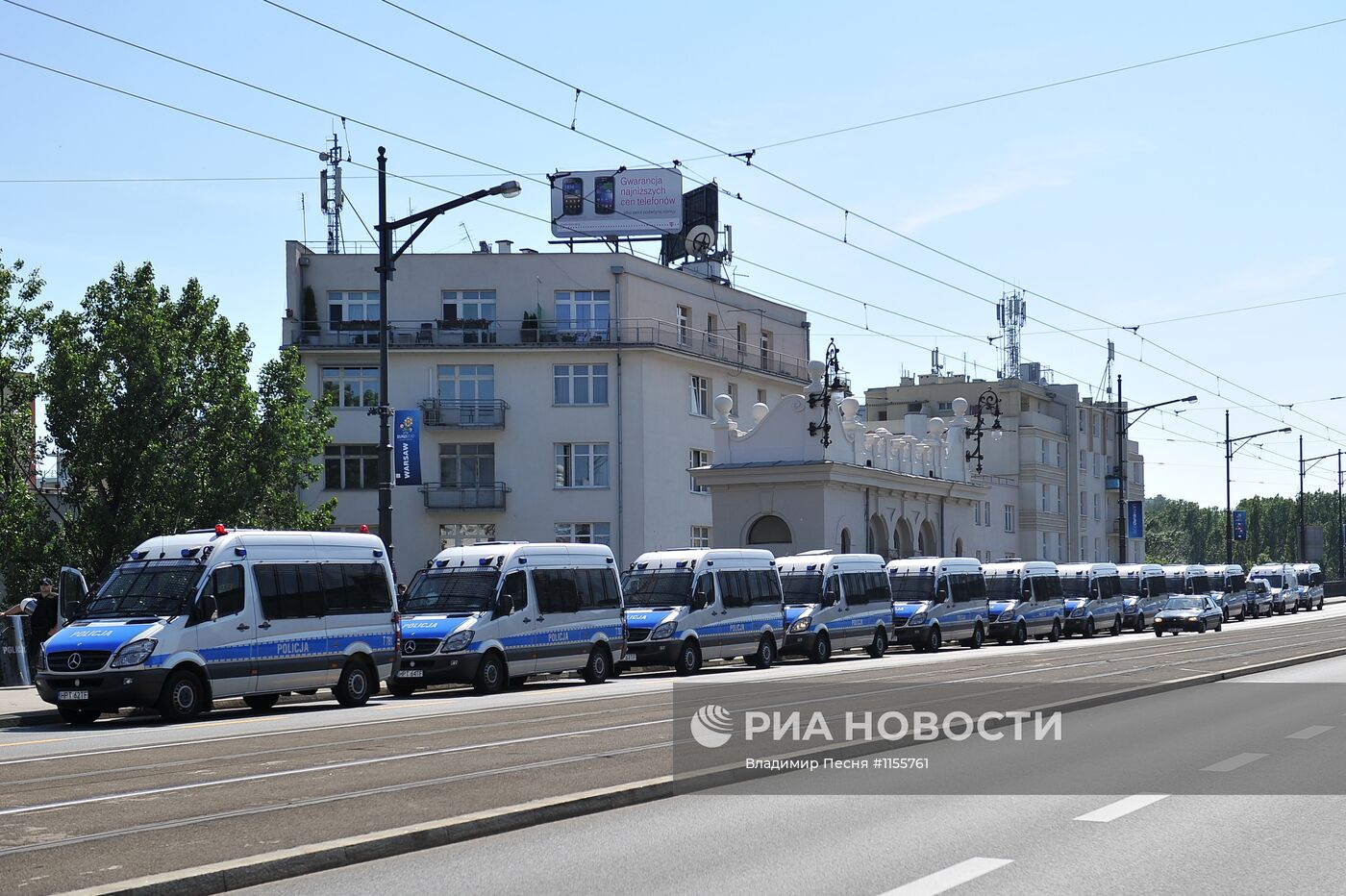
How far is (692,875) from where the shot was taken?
807cm

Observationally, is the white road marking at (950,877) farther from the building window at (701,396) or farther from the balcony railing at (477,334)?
the building window at (701,396)

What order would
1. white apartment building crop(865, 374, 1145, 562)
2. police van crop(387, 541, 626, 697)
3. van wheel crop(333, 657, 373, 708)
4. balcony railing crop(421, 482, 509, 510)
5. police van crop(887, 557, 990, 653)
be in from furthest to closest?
white apartment building crop(865, 374, 1145, 562)
balcony railing crop(421, 482, 509, 510)
police van crop(887, 557, 990, 653)
police van crop(387, 541, 626, 697)
van wheel crop(333, 657, 373, 708)

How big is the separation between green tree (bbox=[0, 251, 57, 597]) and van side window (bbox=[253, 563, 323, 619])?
22.7 m

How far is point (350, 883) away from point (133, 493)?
40603 mm

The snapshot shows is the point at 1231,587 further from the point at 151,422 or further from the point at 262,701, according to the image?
the point at 262,701

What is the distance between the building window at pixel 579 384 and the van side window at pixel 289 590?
38.8m

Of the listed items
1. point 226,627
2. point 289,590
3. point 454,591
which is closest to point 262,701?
point 289,590

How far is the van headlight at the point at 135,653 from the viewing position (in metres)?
18.9

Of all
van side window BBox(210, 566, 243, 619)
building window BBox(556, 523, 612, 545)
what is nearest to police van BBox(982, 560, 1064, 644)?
building window BBox(556, 523, 612, 545)

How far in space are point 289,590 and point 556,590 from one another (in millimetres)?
6118

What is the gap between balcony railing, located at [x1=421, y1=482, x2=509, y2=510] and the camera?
A: 5938 cm

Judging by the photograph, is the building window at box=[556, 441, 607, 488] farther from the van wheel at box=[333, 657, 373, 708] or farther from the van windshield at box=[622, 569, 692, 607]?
the van wheel at box=[333, 657, 373, 708]

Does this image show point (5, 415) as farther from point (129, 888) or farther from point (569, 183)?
point (129, 888)

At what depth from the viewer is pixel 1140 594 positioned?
6012cm
